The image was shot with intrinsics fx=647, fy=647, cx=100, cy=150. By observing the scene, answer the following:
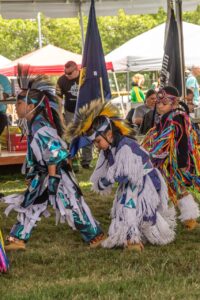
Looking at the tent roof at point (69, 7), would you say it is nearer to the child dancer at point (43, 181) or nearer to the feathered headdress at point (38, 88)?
the feathered headdress at point (38, 88)

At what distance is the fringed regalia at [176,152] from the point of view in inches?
Answer: 236

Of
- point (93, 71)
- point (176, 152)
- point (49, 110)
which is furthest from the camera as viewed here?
point (93, 71)

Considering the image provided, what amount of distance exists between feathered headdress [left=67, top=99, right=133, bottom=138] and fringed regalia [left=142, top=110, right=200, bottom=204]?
73cm

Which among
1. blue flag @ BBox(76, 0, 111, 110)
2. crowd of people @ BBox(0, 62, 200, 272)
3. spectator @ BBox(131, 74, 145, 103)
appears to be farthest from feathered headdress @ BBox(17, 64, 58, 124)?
spectator @ BBox(131, 74, 145, 103)

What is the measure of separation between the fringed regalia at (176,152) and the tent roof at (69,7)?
573 cm

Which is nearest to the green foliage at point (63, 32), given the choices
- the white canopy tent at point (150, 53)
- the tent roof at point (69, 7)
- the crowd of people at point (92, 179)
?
the white canopy tent at point (150, 53)

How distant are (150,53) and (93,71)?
1059cm

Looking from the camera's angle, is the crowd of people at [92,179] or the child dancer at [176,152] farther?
the child dancer at [176,152]

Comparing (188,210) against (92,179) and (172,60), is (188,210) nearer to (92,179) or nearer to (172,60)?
(92,179)

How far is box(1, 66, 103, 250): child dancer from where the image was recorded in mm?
5348

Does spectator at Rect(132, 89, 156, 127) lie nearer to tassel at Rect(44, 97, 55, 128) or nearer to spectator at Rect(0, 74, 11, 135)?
spectator at Rect(0, 74, 11, 135)

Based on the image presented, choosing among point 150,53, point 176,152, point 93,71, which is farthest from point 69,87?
point 150,53

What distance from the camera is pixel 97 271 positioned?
185 inches

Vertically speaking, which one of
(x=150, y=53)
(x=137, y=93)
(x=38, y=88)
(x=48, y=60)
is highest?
(x=38, y=88)
